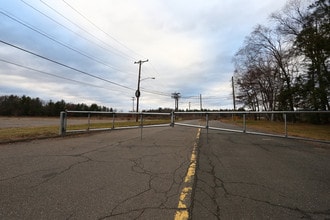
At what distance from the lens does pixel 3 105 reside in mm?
97938

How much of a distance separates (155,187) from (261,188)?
201cm

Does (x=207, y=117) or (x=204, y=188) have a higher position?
A: (x=207, y=117)

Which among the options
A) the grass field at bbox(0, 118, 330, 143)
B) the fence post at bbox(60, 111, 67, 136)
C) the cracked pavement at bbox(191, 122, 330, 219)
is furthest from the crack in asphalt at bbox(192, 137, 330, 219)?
the fence post at bbox(60, 111, 67, 136)

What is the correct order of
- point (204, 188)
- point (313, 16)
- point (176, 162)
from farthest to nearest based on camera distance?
point (313, 16)
point (176, 162)
point (204, 188)

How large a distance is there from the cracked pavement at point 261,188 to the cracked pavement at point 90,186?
0.55 m

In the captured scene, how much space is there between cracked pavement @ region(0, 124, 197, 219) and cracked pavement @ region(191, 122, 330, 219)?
1.80 ft

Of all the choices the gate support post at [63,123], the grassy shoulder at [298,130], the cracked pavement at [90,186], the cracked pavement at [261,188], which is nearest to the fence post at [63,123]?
the gate support post at [63,123]

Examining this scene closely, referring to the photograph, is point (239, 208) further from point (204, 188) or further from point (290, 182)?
point (290, 182)

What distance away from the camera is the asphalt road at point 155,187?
140 inches

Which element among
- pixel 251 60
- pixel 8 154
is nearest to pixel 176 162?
pixel 8 154

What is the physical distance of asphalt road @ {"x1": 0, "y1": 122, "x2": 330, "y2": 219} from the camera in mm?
3564

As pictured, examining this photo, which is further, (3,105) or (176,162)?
(3,105)

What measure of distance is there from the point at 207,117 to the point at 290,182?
6606mm

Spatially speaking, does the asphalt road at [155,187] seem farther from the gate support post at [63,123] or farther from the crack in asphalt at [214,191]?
the gate support post at [63,123]
